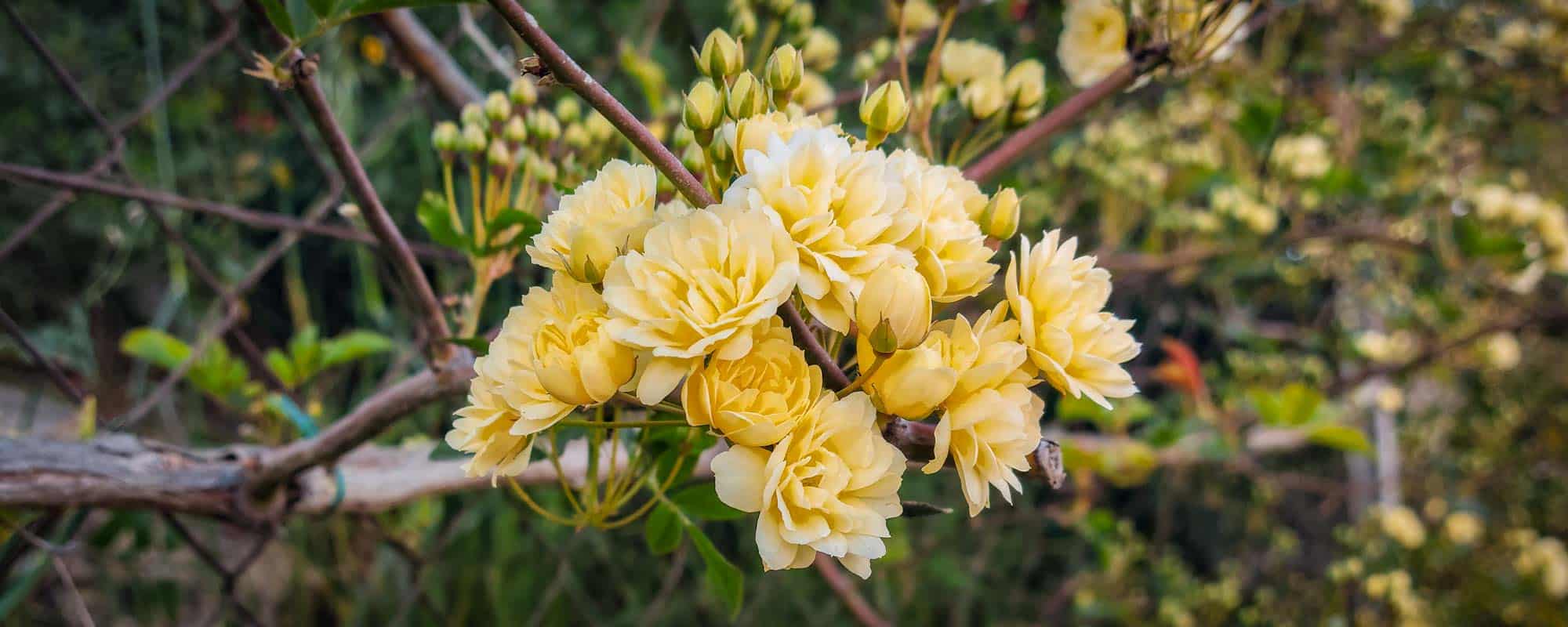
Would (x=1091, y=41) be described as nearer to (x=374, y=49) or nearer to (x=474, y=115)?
(x=474, y=115)

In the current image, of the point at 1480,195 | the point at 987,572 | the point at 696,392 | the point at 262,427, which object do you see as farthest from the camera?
the point at 987,572

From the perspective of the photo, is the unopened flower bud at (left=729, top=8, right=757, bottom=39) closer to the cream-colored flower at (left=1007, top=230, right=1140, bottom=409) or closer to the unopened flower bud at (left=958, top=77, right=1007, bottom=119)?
the unopened flower bud at (left=958, top=77, right=1007, bottom=119)

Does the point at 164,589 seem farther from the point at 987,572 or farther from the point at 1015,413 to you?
the point at 987,572

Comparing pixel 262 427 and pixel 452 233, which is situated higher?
pixel 452 233

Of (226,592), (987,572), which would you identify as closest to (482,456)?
(226,592)

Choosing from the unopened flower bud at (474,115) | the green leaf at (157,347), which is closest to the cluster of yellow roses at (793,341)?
the unopened flower bud at (474,115)

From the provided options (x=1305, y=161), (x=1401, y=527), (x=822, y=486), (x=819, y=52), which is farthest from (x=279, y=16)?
(x=1401, y=527)

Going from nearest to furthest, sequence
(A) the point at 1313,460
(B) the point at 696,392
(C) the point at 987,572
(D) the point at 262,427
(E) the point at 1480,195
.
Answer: (B) the point at 696,392, (D) the point at 262,427, (E) the point at 1480,195, (C) the point at 987,572, (A) the point at 1313,460
